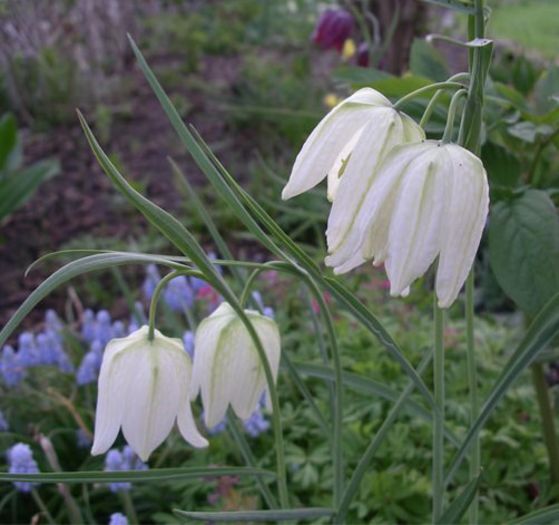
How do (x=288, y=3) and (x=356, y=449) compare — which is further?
(x=288, y=3)

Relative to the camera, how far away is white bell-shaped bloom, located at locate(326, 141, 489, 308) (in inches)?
25.4

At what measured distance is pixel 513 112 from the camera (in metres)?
1.12

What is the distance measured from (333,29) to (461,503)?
2088mm

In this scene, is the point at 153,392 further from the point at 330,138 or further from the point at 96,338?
the point at 96,338

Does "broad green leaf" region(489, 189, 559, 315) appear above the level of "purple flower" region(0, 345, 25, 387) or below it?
above

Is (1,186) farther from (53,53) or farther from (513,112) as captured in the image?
(513,112)

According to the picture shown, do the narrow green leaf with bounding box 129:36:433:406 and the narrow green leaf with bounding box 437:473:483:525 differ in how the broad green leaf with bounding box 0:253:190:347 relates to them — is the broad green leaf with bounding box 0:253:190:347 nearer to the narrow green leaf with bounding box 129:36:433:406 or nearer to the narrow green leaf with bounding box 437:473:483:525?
the narrow green leaf with bounding box 129:36:433:406

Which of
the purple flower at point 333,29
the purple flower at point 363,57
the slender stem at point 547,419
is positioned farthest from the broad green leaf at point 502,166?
the purple flower at point 333,29

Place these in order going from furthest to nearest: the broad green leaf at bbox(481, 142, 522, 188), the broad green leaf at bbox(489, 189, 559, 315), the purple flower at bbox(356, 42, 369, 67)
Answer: the purple flower at bbox(356, 42, 369, 67) → the broad green leaf at bbox(481, 142, 522, 188) → the broad green leaf at bbox(489, 189, 559, 315)

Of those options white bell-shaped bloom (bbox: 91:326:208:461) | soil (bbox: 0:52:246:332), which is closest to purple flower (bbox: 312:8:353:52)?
soil (bbox: 0:52:246:332)

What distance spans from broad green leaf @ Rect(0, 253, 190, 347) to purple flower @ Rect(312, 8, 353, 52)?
211 centimetres

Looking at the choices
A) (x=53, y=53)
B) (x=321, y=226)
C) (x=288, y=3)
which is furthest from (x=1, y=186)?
(x=288, y=3)

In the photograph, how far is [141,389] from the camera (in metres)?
0.76

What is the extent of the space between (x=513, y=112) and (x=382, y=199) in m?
0.53
